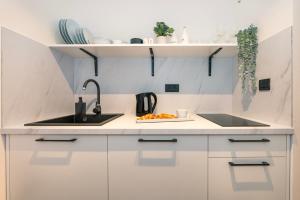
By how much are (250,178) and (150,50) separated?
1073mm

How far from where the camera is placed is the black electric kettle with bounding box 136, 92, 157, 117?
1560mm

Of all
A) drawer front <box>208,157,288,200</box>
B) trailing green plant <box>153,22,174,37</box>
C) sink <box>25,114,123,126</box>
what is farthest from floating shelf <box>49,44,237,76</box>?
drawer front <box>208,157,288,200</box>

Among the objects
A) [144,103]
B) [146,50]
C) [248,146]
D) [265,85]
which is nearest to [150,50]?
[146,50]

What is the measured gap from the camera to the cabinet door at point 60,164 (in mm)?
1004

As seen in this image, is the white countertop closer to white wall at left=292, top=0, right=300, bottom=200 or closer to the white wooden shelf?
white wall at left=292, top=0, right=300, bottom=200

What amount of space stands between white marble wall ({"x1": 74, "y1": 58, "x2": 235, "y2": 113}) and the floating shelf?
0.07 metres

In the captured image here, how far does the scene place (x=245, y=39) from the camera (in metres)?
1.27

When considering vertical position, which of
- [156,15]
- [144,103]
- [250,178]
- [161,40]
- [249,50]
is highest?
[156,15]

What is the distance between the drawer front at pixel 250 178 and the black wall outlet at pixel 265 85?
421 mm

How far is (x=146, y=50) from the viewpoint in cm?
148

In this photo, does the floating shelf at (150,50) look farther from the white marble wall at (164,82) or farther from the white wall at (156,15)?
the white wall at (156,15)

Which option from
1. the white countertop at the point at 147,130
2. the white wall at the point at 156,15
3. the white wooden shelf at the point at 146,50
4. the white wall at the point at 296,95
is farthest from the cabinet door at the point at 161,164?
the white wall at the point at 156,15

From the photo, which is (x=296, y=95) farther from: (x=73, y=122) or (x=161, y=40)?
(x=73, y=122)

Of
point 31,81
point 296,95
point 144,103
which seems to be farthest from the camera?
point 144,103
